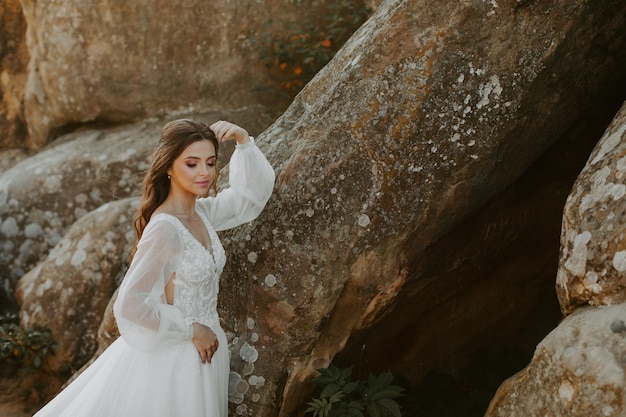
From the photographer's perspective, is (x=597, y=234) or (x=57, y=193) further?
(x=57, y=193)

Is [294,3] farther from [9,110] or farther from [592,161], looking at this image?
[592,161]

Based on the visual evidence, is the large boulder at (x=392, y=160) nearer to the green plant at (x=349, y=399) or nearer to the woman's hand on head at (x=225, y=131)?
the green plant at (x=349, y=399)

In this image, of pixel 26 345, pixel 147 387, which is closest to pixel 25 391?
pixel 26 345

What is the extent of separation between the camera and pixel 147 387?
3.27 metres

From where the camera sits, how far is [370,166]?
377 cm

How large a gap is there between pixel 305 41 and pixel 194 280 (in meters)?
3.67

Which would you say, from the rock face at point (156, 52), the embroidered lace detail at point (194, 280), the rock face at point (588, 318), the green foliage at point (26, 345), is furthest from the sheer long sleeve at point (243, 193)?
the rock face at point (156, 52)

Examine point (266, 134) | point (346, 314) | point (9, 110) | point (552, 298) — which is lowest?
point (552, 298)

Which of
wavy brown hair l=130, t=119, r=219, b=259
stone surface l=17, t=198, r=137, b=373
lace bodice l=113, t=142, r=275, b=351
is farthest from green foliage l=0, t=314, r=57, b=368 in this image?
lace bodice l=113, t=142, r=275, b=351

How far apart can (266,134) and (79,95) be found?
3382 mm

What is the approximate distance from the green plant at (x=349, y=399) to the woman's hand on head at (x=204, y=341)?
Result: 0.59 m

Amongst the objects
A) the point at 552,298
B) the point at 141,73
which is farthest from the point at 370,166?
the point at 141,73

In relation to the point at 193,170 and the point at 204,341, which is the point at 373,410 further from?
the point at 193,170

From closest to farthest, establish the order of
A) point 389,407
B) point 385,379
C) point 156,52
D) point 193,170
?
point 193,170 < point 389,407 < point 385,379 < point 156,52
